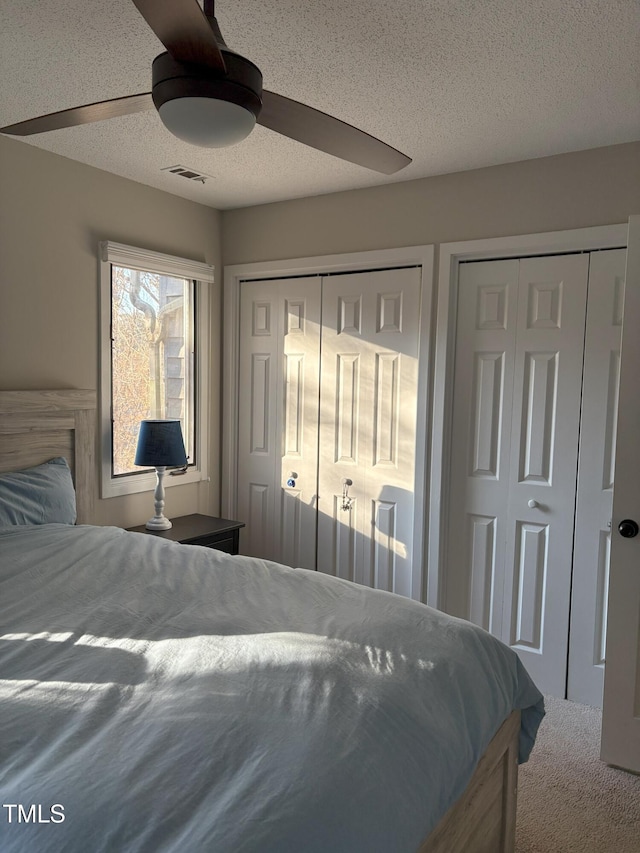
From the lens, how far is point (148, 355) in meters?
3.58

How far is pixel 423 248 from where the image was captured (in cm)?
328

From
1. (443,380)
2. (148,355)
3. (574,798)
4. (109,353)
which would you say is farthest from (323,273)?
(574,798)

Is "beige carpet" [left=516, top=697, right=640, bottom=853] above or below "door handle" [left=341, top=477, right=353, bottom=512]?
below

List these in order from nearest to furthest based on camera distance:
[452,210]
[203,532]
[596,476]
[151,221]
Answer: [596,476]
[452,210]
[203,532]
[151,221]

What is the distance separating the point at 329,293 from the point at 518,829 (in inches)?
106

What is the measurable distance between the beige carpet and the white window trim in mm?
2326

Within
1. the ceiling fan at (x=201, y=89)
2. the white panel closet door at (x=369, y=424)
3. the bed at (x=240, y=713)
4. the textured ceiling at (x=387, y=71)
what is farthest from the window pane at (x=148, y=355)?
the ceiling fan at (x=201, y=89)

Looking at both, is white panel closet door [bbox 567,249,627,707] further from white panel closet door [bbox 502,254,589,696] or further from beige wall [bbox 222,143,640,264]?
beige wall [bbox 222,143,640,264]

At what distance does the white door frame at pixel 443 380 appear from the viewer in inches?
122

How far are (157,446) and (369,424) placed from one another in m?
1.16

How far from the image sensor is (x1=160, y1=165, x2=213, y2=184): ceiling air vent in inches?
125

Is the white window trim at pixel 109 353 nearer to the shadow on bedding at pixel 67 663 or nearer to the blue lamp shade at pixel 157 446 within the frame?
the blue lamp shade at pixel 157 446

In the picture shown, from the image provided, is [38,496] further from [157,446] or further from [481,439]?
[481,439]

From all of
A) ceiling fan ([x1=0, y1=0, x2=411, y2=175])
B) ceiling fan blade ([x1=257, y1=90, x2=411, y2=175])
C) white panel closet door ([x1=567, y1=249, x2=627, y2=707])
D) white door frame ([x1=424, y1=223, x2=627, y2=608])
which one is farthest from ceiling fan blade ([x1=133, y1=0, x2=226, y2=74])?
white panel closet door ([x1=567, y1=249, x2=627, y2=707])
